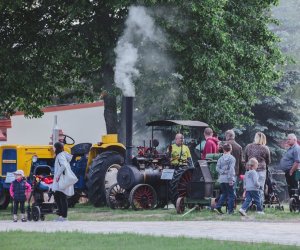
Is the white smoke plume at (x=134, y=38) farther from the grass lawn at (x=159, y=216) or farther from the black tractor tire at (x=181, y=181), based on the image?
the grass lawn at (x=159, y=216)

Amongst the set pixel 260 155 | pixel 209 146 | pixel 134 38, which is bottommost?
pixel 260 155

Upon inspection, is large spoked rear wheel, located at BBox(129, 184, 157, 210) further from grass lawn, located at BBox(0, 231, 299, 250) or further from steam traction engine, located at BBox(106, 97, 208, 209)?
grass lawn, located at BBox(0, 231, 299, 250)

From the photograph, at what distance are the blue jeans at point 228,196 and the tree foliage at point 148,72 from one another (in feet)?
30.7

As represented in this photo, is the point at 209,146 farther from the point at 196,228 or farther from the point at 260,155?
the point at 196,228

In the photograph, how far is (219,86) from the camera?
105 ft

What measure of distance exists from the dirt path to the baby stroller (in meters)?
0.83

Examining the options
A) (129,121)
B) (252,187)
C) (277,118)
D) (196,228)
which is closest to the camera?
(196,228)

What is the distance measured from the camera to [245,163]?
21906mm

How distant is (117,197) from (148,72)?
25.3 ft

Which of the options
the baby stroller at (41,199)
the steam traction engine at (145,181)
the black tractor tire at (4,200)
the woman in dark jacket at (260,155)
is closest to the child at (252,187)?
the woman in dark jacket at (260,155)

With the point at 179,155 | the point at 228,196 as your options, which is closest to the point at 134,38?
the point at 179,155

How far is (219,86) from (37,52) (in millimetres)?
6065

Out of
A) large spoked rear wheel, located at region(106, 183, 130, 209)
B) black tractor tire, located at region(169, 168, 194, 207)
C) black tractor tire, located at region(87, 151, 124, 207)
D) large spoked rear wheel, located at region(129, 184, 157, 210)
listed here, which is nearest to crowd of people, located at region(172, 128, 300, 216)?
black tractor tire, located at region(169, 168, 194, 207)

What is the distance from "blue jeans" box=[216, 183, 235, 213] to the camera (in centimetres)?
1969
